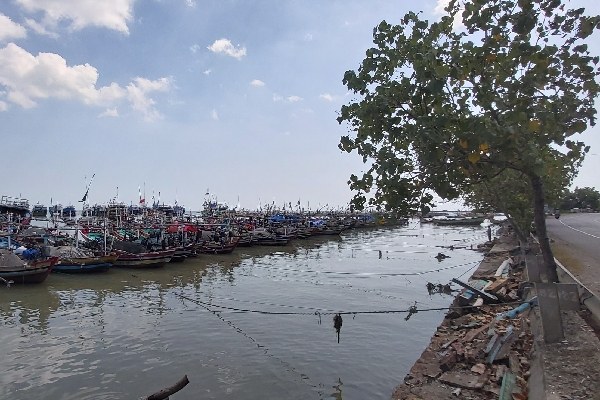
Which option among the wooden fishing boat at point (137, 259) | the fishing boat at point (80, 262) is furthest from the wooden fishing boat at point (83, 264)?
the wooden fishing boat at point (137, 259)

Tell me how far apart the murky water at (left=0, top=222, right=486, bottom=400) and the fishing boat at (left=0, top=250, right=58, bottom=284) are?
0.71 meters

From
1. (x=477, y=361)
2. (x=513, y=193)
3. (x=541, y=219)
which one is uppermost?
(x=513, y=193)

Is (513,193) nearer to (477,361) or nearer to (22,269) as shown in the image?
(477,361)

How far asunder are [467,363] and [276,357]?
5.80m

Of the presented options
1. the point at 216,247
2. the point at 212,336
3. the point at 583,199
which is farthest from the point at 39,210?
the point at 583,199

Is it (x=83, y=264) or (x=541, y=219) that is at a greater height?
(x=541, y=219)

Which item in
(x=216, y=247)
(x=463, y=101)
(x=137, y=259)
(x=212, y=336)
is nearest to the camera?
(x=463, y=101)

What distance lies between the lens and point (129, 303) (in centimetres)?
2223

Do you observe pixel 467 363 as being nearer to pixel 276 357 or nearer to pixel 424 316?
pixel 276 357

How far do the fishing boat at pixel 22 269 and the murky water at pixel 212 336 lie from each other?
2.34ft

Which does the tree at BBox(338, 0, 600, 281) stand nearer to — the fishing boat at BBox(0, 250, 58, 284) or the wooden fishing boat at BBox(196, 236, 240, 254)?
the fishing boat at BBox(0, 250, 58, 284)

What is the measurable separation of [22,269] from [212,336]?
16.5 m

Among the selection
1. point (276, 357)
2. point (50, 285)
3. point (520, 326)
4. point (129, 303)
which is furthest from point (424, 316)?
point (50, 285)

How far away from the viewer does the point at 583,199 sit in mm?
99500
